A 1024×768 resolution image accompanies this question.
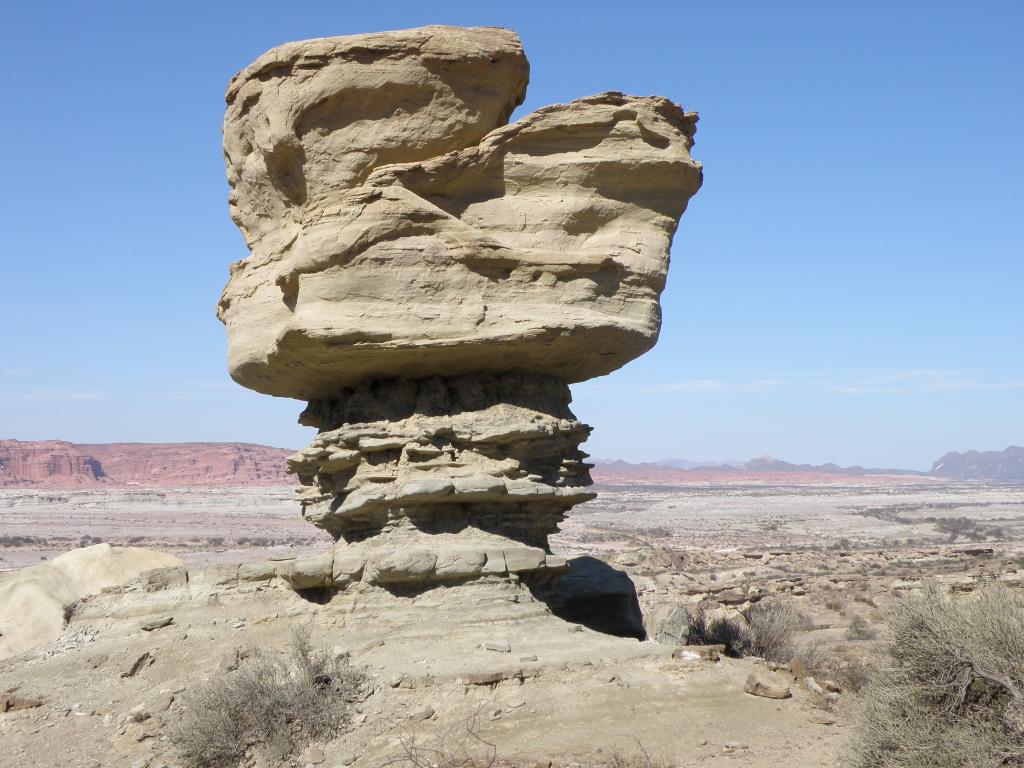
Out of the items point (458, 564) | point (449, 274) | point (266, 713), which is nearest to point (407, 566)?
point (458, 564)

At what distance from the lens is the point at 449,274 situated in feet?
33.8

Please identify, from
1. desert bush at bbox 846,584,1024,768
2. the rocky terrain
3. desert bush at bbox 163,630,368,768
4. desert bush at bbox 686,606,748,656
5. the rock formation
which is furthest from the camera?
desert bush at bbox 686,606,748,656

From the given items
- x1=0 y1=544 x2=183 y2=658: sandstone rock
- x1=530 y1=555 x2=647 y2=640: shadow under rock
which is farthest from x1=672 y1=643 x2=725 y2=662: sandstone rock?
x1=0 y1=544 x2=183 y2=658: sandstone rock

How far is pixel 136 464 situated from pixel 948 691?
148362 millimetres

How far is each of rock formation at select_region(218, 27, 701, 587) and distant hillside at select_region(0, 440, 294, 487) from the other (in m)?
121

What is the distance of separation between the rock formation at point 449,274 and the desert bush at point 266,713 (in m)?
1.57

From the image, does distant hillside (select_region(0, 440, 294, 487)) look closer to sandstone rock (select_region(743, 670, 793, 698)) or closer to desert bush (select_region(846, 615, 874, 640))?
desert bush (select_region(846, 615, 874, 640))

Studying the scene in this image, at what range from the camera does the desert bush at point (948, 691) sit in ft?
20.6

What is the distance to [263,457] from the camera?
151375mm

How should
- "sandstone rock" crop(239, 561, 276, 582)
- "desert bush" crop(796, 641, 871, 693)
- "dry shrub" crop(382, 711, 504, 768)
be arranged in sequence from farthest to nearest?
1. "sandstone rock" crop(239, 561, 276, 582)
2. "desert bush" crop(796, 641, 871, 693)
3. "dry shrub" crop(382, 711, 504, 768)

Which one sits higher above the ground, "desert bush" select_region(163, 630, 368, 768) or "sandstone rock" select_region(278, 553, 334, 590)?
"sandstone rock" select_region(278, 553, 334, 590)

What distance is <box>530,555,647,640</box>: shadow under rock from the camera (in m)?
12.8

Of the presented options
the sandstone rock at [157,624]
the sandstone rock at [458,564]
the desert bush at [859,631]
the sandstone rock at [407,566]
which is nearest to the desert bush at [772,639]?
the desert bush at [859,631]

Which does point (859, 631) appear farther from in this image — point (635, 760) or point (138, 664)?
point (138, 664)
